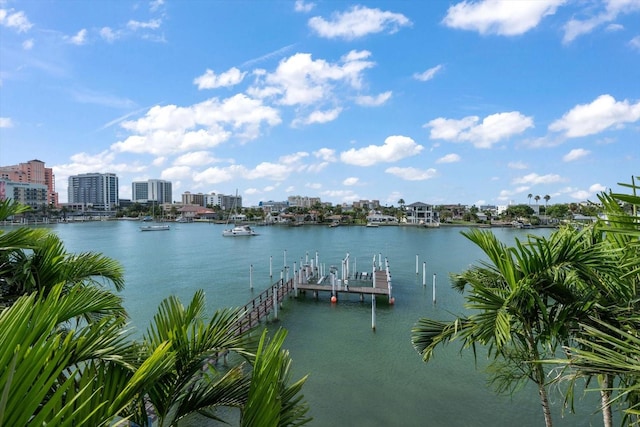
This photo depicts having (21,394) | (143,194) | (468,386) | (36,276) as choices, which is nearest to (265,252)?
(468,386)

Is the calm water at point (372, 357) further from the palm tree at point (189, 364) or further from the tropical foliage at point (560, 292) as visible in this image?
the palm tree at point (189, 364)

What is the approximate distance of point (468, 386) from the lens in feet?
34.2

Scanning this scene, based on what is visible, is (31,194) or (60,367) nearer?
(60,367)

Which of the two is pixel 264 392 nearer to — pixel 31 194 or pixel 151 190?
pixel 31 194

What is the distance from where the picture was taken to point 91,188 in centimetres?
15812

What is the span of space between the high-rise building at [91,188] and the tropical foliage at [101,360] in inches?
7061

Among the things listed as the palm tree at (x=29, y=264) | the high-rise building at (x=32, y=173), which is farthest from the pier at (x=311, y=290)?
the high-rise building at (x=32, y=173)

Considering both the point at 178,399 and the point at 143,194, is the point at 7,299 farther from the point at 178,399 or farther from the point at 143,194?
the point at 143,194

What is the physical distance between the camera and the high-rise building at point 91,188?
157 m

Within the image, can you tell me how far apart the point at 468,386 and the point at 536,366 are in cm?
863

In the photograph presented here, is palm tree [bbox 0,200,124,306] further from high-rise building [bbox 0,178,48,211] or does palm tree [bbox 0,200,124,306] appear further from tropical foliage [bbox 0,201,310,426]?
high-rise building [bbox 0,178,48,211]

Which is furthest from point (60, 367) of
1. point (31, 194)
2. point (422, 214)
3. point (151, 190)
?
point (151, 190)

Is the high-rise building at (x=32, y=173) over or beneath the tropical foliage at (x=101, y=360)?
over

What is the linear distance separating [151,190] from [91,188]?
33860mm
